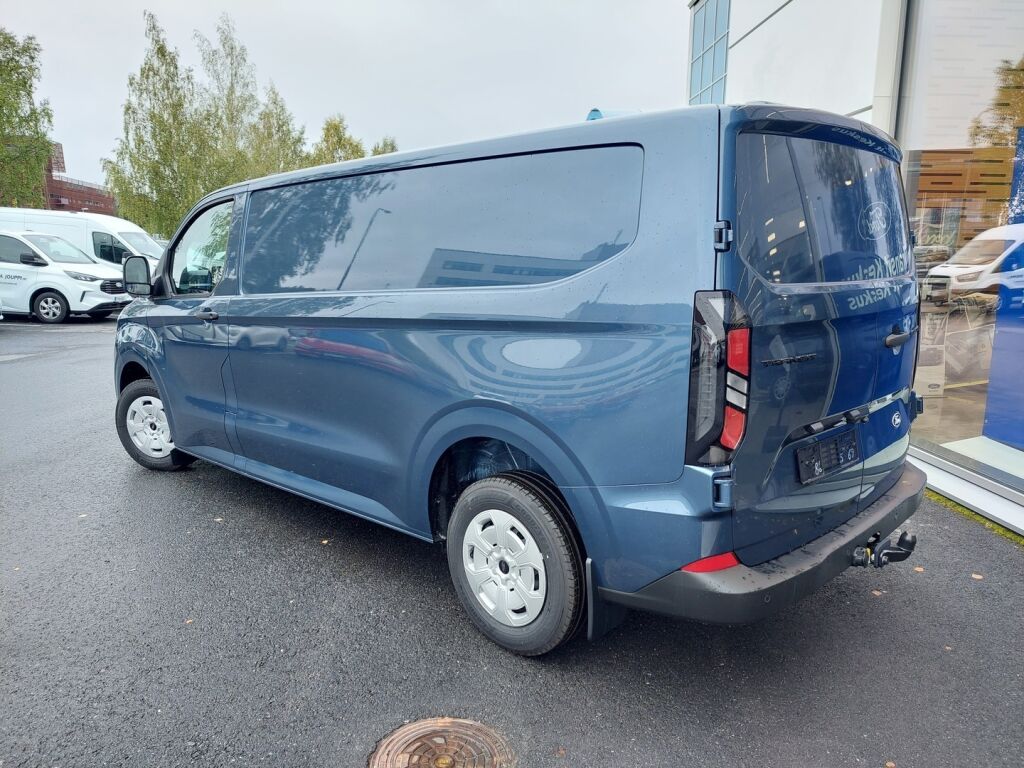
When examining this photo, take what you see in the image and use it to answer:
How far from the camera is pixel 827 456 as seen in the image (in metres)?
2.57

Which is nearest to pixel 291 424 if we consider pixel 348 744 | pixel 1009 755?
pixel 348 744

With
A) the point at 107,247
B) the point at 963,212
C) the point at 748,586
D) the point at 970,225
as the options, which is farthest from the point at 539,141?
the point at 107,247

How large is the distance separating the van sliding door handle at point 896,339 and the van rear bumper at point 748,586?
73 cm

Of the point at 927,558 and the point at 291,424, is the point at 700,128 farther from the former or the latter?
the point at 927,558

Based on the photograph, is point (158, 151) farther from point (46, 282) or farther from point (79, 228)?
point (46, 282)

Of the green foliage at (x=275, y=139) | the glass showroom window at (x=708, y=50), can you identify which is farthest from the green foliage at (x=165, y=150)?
the glass showroom window at (x=708, y=50)

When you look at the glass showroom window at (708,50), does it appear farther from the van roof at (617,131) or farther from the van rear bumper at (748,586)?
the van rear bumper at (748,586)

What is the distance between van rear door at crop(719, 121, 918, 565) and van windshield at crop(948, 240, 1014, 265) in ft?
9.84

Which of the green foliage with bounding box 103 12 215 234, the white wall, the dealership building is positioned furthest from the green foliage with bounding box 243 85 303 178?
the dealership building

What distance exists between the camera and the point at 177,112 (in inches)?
1137

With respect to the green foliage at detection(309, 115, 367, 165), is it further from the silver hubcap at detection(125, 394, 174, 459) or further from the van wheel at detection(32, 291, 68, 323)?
the silver hubcap at detection(125, 394, 174, 459)

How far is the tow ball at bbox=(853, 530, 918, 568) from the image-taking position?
105 inches

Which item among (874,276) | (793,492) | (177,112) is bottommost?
(793,492)

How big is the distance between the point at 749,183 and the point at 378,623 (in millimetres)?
2325
